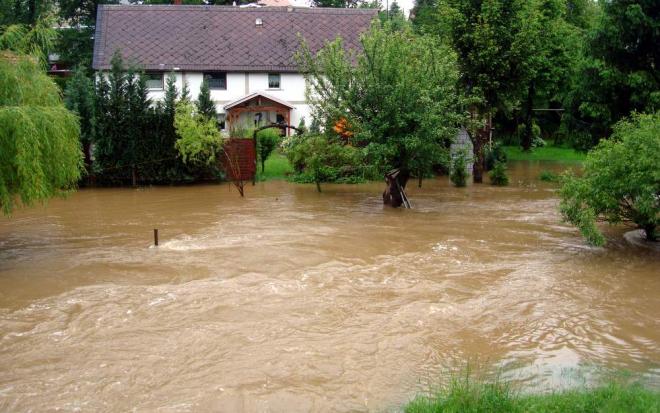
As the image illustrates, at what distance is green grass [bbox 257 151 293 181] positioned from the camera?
1077 inches

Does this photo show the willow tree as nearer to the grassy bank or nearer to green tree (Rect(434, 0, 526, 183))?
the grassy bank

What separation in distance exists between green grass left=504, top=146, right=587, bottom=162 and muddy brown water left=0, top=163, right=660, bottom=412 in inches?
790

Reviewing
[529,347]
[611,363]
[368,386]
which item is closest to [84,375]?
[368,386]

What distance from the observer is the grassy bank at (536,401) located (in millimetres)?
6270

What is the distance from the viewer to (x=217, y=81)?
3578 cm

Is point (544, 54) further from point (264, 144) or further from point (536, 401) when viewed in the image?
point (536, 401)

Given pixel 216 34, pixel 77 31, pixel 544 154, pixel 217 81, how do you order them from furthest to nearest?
pixel 77 31, pixel 544 154, pixel 216 34, pixel 217 81

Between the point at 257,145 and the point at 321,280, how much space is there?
52.4 feet

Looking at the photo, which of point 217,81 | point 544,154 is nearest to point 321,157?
point 217,81

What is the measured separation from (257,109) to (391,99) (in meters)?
Answer: 17.3

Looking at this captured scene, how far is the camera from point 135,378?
26.0 ft

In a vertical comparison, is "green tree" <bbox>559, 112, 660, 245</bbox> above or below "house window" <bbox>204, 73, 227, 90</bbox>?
below

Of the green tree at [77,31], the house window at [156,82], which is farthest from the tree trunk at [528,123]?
the green tree at [77,31]

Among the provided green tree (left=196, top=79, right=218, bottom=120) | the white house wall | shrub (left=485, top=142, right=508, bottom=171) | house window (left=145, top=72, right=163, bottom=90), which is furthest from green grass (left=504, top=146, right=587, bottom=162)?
house window (left=145, top=72, right=163, bottom=90)
